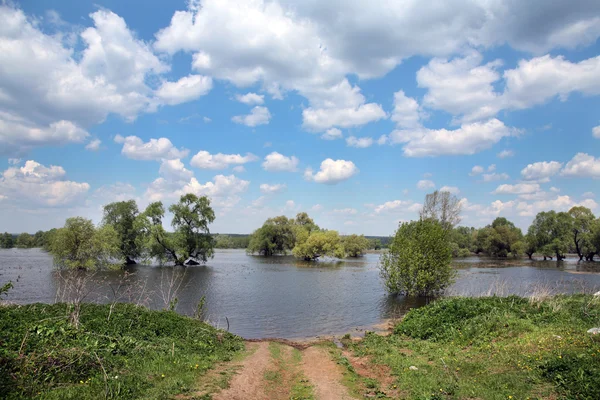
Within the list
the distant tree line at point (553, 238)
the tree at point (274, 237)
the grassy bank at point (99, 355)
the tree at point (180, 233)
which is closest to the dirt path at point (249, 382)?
the grassy bank at point (99, 355)

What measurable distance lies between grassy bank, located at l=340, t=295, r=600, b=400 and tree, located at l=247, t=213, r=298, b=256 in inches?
3604

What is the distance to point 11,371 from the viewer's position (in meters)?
8.07

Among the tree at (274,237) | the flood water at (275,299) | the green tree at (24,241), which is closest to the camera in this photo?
the flood water at (275,299)

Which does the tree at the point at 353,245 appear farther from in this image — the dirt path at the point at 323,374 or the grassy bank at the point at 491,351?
the dirt path at the point at 323,374

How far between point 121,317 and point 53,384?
239 inches

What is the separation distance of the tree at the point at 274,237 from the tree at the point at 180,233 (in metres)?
36.7

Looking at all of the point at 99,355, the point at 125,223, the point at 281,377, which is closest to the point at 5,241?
the point at 125,223

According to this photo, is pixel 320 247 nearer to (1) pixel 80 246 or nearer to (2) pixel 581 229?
(1) pixel 80 246

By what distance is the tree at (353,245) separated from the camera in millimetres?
114188

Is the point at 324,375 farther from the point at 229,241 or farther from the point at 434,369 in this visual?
the point at 229,241

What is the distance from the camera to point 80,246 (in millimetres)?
53656

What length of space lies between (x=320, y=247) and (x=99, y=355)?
86553 mm

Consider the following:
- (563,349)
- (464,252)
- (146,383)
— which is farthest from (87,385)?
(464,252)

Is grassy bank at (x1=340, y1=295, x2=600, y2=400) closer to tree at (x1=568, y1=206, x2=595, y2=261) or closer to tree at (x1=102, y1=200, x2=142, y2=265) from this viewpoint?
tree at (x1=102, y1=200, x2=142, y2=265)
